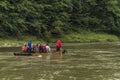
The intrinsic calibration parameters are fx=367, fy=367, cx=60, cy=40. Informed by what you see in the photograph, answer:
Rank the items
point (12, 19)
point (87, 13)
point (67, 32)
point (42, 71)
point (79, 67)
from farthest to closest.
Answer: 1. point (87, 13)
2. point (67, 32)
3. point (12, 19)
4. point (79, 67)
5. point (42, 71)

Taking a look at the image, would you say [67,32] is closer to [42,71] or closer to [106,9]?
[106,9]

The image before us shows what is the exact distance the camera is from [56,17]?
8219 cm

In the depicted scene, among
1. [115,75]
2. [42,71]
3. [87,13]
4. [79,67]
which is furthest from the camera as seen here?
[87,13]

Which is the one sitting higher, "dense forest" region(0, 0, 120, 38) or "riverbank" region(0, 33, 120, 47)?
"dense forest" region(0, 0, 120, 38)

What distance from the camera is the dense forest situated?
72125 mm

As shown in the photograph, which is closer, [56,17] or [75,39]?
[75,39]

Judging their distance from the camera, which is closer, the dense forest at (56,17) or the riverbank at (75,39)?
the riverbank at (75,39)

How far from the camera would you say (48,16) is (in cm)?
8144

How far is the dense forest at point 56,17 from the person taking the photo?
2840 inches

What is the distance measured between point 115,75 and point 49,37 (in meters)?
53.6

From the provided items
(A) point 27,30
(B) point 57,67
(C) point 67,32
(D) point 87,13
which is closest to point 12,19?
(A) point 27,30

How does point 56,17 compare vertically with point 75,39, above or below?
above

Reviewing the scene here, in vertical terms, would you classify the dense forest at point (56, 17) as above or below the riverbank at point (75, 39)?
above

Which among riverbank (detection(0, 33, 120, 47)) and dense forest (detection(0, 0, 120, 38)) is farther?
dense forest (detection(0, 0, 120, 38))
